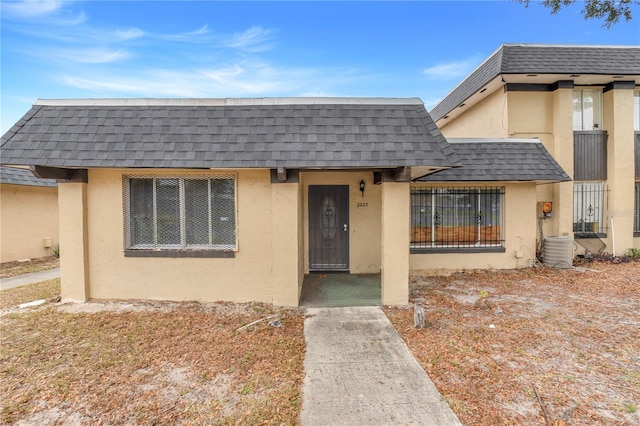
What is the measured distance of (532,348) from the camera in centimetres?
423

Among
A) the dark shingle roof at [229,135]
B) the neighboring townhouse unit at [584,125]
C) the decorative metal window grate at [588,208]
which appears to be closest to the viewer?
the dark shingle roof at [229,135]

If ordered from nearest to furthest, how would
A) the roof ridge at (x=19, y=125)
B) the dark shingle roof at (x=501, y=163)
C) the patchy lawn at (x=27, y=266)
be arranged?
the roof ridge at (x=19, y=125) < the dark shingle roof at (x=501, y=163) < the patchy lawn at (x=27, y=266)

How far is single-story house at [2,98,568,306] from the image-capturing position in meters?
5.42

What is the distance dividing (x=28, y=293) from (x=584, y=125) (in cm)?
1729

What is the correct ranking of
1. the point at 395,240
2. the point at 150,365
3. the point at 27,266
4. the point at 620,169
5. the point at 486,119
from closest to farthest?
the point at 150,365, the point at 395,240, the point at 27,266, the point at 620,169, the point at 486,119

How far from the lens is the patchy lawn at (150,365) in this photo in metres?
2.95

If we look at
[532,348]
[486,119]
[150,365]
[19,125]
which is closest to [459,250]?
[532,348]

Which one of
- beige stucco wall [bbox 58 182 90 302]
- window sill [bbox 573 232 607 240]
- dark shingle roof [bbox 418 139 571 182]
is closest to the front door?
dark shingle roof [bbox 418 139 571 182]

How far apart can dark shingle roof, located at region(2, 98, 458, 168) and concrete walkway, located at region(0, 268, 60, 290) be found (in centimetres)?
436

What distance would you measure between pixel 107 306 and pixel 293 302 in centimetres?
372

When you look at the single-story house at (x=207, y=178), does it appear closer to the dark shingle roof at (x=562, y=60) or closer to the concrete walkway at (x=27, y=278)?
the concrete walkway at (x=27, y=278)

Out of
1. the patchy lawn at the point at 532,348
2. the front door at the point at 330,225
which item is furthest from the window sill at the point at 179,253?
the patchy lawn at the point at 532,348

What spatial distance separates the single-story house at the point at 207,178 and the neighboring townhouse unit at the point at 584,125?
6346 mm

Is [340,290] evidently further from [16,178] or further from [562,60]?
[16,178]
